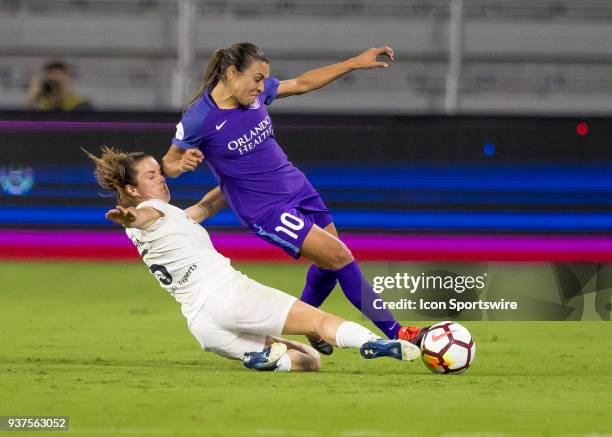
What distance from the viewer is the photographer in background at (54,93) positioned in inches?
440

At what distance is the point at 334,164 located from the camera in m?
10.6

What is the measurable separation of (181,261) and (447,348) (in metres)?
1.35

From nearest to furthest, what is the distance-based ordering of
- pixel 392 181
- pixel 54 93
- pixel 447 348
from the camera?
pixel 447 348, pixel 392 181, pixel 54 93

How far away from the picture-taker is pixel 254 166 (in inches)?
251

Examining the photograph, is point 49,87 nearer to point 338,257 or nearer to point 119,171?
point 119,171

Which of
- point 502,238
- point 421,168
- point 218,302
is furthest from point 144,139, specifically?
point 218,302

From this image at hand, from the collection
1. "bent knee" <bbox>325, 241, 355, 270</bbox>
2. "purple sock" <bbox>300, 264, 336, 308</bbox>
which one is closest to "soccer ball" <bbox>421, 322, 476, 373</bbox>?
"bent knee" <bbox>325, 241, 355, 270</bbox>

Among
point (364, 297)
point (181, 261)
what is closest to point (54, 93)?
point (181, 261)

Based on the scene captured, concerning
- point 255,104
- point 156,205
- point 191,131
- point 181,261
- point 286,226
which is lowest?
point 181,261

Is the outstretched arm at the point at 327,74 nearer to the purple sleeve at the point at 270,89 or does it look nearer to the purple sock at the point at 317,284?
the purple sleeve at the point at 270,89

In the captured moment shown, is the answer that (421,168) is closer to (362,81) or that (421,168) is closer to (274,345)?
(362,81)

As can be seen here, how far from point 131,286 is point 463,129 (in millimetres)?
3105

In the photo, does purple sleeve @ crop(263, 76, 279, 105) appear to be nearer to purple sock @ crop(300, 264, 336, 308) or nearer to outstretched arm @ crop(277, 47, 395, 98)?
outstretched arm @ crop(277, 47, 395, 98)

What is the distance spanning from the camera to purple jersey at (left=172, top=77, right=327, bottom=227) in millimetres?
6266
